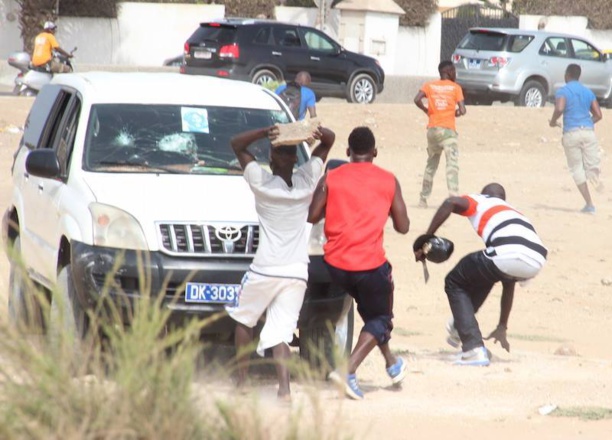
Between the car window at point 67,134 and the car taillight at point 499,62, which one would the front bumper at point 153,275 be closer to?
the car window at point 67,134

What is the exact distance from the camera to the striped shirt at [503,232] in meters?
8.48

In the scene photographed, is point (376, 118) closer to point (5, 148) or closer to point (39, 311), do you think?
point (5, 148)

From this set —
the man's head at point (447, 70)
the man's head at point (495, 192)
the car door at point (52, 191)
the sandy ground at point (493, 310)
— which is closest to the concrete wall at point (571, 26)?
the sandy ground at point (493, 310)

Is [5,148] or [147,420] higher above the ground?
[147,420]

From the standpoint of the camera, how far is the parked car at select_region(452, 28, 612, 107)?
94.0ft

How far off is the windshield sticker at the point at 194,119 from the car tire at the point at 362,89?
20635 mm

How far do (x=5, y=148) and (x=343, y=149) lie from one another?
529 cm

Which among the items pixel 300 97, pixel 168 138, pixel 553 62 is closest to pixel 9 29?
pixel 553 62

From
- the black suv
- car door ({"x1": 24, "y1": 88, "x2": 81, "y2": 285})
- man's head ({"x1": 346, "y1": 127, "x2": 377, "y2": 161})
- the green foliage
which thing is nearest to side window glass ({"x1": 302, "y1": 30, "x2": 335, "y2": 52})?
the black suv

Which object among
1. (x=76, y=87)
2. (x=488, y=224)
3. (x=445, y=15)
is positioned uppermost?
(x=76, y=87)

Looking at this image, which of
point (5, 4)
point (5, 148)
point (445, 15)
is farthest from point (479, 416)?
point (445, 15)

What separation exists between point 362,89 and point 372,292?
22.4 metres

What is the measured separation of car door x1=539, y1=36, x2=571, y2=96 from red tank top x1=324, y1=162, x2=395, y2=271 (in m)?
22.1

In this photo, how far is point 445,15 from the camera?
47406mm
